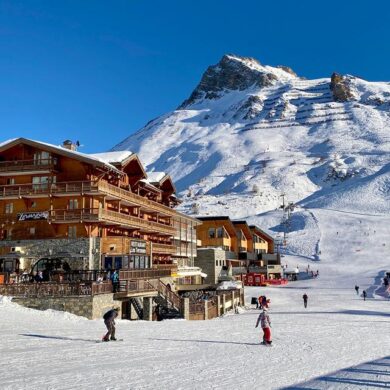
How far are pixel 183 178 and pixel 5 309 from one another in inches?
6830

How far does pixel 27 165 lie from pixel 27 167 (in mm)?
213

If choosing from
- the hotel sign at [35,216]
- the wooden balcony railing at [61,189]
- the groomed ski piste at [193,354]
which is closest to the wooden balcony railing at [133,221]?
the wooden balcony railing at [61,189]

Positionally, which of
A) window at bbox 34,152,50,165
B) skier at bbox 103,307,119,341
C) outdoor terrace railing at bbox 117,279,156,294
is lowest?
skier at bbox 103,307,119,341

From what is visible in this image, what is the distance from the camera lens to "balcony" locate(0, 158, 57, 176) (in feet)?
127

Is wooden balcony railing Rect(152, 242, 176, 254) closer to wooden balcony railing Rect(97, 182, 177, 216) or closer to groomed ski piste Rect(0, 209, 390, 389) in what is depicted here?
wooden balcony railing Rect(97, 182, 177, 216)

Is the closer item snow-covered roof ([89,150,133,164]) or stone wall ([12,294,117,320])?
stone wall ([12,294,117,320])

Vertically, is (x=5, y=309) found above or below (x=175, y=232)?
below

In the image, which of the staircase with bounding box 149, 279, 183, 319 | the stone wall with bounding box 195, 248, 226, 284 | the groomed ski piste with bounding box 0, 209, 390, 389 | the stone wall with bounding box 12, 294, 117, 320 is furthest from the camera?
the stone wall with bounding box 195, 248, 226, 284

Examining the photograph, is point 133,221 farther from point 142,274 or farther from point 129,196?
point 142,274

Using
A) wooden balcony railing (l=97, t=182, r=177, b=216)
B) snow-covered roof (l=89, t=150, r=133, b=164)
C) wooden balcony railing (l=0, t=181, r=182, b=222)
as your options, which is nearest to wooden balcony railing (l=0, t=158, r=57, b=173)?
wooden balcony railing (l=0, t=181, r=182, b=222)

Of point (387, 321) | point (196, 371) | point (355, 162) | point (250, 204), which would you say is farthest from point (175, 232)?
point (355, 162)

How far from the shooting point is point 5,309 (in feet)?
80.1

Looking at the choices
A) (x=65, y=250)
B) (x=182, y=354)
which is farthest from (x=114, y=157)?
(x=182, y=354)

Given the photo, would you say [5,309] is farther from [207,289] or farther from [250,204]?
[250,204]
